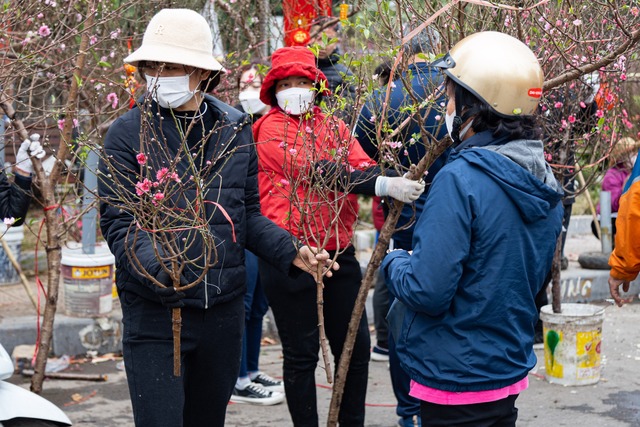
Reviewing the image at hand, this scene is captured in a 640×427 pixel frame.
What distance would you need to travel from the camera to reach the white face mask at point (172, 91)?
344 centimetres

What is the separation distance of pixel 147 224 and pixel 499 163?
47.5 inches

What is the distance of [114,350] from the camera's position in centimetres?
679

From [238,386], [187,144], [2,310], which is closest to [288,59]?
[187,144]

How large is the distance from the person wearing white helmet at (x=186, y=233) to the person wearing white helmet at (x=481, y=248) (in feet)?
2.35

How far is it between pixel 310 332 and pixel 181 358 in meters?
1.15

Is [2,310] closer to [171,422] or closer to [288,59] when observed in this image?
[288,59]

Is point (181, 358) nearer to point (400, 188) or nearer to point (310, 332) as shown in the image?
point (310, 332)

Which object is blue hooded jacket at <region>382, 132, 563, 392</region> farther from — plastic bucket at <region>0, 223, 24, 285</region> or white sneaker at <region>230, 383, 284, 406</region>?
plastic bucket at <region>0, 223, 24, 285</region>

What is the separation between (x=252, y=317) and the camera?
5828 mm

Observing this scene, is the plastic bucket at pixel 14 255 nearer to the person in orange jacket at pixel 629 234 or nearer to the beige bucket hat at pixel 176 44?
the beige bucket hat at pixel 176 44

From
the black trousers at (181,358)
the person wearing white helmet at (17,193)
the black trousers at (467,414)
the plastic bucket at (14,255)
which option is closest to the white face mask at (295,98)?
the person wearing white helmet at (17,193)

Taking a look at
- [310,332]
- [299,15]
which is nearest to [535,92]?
[310,332]

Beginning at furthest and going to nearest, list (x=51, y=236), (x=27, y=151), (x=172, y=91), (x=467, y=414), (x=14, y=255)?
(x=14, y=255) < (x=51, y=236) < (x=27, y=151) < (x=172, y=91) < (x=467, y=414)

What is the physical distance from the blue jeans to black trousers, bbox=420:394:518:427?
2.76 metres
